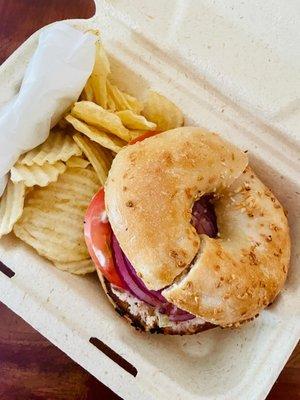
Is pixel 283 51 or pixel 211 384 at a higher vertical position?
pixel 283 51

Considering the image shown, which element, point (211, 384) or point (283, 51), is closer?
point (211, 384)

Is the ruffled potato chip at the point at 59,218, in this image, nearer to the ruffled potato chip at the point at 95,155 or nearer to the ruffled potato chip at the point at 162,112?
the ruffled potato chip at the point at 95,155

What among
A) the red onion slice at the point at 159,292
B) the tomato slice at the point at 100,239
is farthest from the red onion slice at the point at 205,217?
the tomato slice at the point at 100,239

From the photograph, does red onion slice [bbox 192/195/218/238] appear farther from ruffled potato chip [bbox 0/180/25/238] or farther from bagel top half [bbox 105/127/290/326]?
ruffled potato chip [bbox 0/180/25/238]

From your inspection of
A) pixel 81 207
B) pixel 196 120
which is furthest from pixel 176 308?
pixel 196 120

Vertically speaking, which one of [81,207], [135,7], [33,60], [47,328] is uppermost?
[135,7]

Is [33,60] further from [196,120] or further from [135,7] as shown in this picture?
[196,120]

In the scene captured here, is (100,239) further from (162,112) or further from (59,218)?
(162,112)
